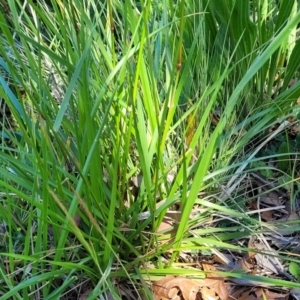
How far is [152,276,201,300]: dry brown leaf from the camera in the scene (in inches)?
47.3

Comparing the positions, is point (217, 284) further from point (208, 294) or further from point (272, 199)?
point (272, 199)

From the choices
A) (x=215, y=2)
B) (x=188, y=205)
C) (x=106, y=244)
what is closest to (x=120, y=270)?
(x=106, y=244)

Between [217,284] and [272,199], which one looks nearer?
[217,284]

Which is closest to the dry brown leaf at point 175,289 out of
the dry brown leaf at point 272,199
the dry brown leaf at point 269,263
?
the dry brown leaf at point 269,263

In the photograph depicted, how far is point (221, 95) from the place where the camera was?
1519 mm

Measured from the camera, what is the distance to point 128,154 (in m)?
1.24

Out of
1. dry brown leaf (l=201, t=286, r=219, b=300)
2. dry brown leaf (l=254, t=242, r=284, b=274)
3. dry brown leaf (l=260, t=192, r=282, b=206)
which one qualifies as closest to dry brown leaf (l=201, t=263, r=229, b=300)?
dry brown leaf (l=201, t=286, r=219, b=300)

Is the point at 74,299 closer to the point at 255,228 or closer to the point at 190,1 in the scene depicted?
the point at 255,228

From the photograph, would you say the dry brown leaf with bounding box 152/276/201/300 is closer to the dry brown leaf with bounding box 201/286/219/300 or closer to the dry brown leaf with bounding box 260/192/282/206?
the dry brown leaf with bounding box 201/286/219/300

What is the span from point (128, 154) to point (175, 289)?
34 centimetres

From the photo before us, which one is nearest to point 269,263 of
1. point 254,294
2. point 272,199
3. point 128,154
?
point 254,294

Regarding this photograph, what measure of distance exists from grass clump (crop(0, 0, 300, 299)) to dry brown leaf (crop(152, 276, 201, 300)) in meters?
0.03

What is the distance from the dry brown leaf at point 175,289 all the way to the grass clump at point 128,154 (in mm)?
27

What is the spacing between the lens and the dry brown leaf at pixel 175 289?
1.20 metres
